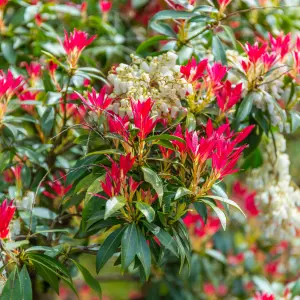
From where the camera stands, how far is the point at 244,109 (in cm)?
154

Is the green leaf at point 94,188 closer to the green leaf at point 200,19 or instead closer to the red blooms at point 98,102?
the red blooms at point 98,102

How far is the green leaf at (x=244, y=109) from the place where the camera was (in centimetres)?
153

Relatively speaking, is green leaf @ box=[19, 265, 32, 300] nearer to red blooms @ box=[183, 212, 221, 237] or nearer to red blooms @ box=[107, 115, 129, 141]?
red blooms @ box=[107, 115, 129, 141]

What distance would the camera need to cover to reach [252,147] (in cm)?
168

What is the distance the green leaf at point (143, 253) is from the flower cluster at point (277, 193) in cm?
65

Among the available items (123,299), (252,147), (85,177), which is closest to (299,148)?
(123,299)

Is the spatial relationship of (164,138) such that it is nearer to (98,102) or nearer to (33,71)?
(98,102)

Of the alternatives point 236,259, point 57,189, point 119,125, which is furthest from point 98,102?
point 236,259

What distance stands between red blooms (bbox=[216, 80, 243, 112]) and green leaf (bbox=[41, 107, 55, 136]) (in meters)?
0.49

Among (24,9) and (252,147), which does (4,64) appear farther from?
(252,147)

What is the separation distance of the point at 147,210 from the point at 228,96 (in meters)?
0.43

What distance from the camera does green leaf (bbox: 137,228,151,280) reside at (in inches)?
49.8

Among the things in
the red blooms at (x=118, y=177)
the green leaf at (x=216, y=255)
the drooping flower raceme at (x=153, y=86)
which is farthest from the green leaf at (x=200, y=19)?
the green leaf at (x=216, y=255)

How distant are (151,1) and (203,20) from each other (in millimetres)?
1169
